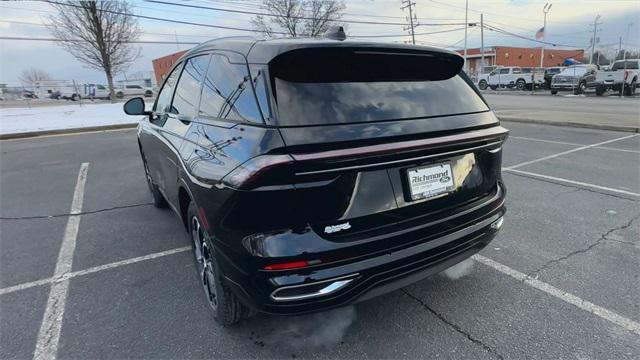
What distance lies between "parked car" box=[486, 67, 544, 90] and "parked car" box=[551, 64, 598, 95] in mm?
3353

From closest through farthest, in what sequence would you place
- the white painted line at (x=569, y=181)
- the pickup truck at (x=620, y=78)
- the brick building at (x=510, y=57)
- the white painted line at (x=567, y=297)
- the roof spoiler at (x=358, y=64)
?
the roof spoiler at (x=358, y=64) < the white painted line at (x=567, y=297) < the white painted line at (x=569, y=181) < the pickup truck at (x=620, y=78) < the brick building at (x=510, y=57)

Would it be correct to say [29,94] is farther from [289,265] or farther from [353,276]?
[353,276]

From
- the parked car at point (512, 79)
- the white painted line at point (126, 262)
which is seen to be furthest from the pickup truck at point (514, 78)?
the white painted line at point (126, 262)

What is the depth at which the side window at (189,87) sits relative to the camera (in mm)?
2828

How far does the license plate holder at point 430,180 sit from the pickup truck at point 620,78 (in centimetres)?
2763

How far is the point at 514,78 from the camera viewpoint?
33.7 m

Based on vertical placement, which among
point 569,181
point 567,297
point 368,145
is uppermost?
point 368,145

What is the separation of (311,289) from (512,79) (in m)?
37.5

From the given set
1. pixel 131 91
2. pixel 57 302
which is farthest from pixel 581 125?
pixel 131 91

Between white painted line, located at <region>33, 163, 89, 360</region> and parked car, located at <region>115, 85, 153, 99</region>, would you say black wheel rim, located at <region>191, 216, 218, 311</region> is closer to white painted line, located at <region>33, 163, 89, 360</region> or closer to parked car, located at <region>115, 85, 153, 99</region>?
white painted line, located at <region>33, 163, 89, 360</region>

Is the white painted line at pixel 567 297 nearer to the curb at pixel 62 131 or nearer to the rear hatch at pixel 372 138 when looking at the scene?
the rear hatch at pixel 372 138

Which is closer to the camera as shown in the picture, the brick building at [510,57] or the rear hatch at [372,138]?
the rear hatch at [372,138]

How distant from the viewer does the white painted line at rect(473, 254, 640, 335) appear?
241 cm

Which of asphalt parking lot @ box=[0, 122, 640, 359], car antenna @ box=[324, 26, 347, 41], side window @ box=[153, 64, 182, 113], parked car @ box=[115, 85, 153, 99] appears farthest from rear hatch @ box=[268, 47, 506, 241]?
parked car @ box=[115, 85, 153, 99]
